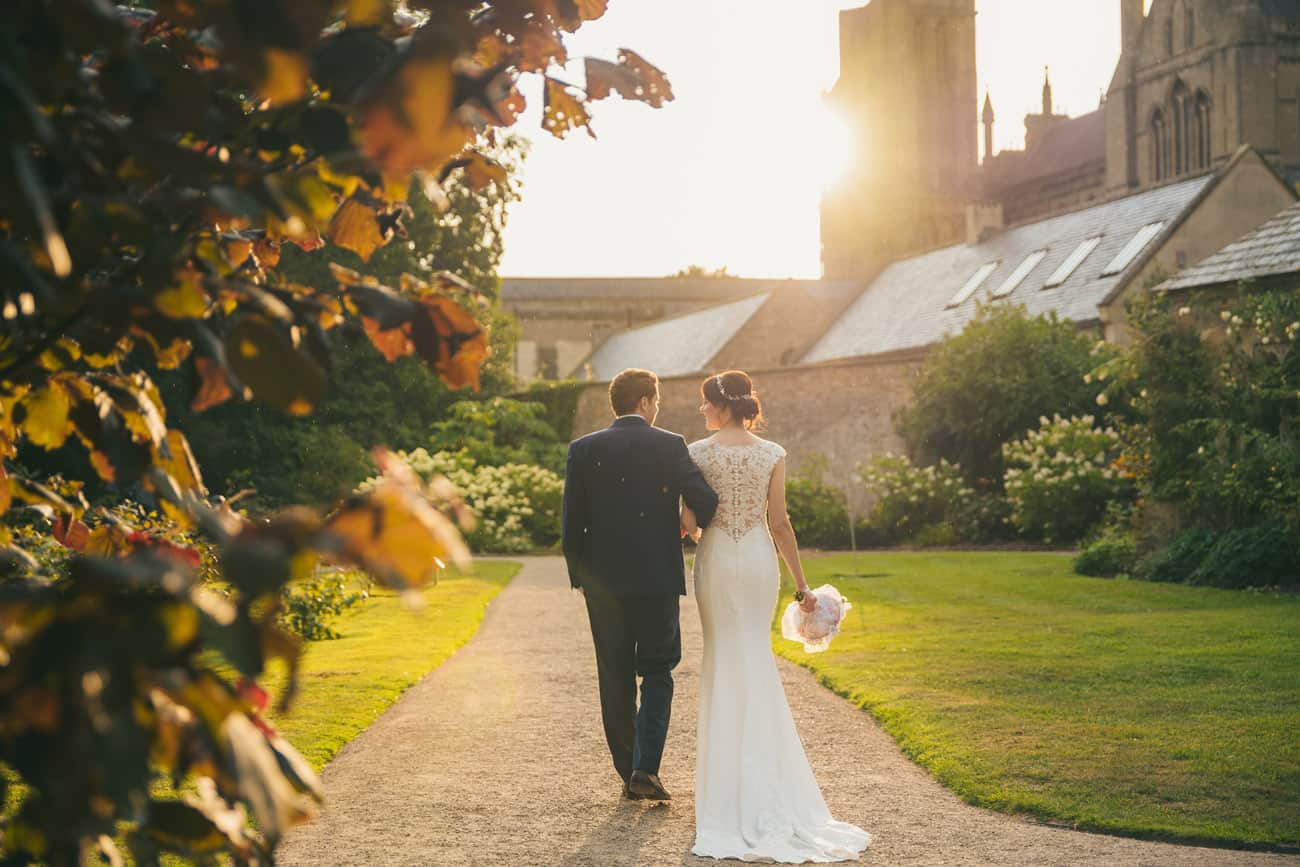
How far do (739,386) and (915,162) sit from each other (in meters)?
58.4

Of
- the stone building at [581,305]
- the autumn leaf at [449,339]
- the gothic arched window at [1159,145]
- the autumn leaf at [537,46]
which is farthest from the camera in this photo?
the stone building at [581,305]

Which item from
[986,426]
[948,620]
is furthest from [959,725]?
[986,426]

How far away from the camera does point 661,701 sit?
628 cm

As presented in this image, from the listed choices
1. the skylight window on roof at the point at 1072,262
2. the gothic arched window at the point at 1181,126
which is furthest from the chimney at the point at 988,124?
the skylight window on roof at the point at 1072,262

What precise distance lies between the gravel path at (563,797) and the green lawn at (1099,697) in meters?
0.25

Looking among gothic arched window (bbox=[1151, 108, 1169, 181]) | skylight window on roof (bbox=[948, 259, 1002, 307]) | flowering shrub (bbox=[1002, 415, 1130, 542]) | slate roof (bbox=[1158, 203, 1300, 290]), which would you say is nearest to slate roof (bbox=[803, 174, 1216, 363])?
skylight window on roof (bbox=[948, 259, 1002, 307])

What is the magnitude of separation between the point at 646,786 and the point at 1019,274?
3066 cm

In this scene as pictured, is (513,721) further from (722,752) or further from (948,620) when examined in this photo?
(948,620)

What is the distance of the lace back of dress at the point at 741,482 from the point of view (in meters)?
6.34

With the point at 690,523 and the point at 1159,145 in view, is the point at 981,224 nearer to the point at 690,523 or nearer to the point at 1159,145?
the point at 1159,145

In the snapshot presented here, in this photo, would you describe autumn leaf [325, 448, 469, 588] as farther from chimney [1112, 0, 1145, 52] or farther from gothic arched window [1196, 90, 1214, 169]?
chimney [1112, 0, 1145, 52]

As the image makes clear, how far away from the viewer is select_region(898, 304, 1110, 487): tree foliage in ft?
80.1

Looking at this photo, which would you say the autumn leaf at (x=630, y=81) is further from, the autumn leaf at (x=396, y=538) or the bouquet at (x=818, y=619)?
the bouquet at (x=818, y=619)

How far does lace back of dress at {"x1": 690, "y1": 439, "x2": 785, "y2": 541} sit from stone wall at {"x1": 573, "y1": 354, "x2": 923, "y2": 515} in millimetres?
20209
